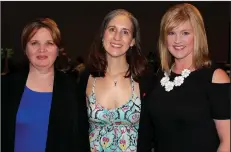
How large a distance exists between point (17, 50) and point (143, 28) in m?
4.59

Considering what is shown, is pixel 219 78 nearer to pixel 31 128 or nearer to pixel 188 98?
pixel 188 98

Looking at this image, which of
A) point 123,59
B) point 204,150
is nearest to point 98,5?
point 123,59

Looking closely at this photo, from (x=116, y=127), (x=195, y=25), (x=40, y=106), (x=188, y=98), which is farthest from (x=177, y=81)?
(x=40, y=106)

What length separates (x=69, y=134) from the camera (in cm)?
240

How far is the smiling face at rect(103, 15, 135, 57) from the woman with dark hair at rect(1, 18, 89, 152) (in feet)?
1.28

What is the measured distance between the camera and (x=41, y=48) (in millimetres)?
2357

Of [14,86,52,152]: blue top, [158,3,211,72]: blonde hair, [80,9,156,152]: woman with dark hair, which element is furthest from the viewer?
[80,9,156,152]: woman with dark hair

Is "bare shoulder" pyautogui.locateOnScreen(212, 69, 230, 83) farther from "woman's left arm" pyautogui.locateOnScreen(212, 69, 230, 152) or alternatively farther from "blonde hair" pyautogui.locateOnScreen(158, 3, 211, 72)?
"blonde hair" pyautogui.locateOnScreen(158, 3, 211, 72)

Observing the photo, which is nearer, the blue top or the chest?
the chest

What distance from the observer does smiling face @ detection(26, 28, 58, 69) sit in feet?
7.75

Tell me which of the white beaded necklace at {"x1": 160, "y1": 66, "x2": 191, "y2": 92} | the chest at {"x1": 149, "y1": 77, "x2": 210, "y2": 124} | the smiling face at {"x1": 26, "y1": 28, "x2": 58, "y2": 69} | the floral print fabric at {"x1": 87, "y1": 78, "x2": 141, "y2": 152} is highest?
the smiling face at {"x1": 26, "y1": 28, "x2": 58, "y2": 69}

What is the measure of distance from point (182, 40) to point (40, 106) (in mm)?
1143

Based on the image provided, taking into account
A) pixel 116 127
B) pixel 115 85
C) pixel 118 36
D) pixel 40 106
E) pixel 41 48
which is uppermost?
pixel 118 36

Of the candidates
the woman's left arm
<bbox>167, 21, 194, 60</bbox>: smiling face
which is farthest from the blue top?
the woman's left arm
